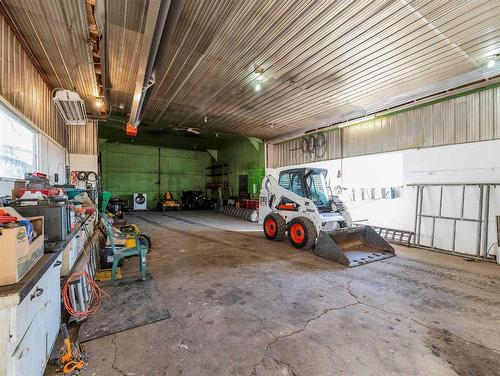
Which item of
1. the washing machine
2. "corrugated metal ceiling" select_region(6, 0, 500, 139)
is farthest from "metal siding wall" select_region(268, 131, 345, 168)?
the washing machine

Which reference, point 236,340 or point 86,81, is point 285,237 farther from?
point 86,81

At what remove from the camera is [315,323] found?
2.39 m

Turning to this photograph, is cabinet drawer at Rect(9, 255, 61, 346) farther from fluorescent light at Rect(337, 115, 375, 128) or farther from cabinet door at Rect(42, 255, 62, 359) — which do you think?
fluorescent light at Rect(337, 115, 375, 128)

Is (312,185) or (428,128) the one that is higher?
(428,128)

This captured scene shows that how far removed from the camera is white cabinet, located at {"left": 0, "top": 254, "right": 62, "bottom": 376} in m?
1.08

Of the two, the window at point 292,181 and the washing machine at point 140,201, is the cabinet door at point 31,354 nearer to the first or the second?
the window at point 292,181

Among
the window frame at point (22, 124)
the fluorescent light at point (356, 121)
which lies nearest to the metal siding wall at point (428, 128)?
the fluorescent light at point (356, 121)

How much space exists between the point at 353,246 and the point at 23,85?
6.97 m

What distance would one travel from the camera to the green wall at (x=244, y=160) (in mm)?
11000

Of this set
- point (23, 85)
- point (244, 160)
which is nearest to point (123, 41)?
point (23, 85)

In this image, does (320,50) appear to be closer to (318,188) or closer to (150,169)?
(318,188)

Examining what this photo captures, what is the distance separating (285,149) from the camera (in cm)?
999

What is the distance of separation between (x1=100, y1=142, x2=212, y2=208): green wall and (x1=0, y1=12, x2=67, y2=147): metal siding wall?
9292 millimetres

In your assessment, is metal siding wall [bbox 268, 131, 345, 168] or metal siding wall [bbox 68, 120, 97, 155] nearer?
metal siding wall [bbox 68, 120, 97, 155]
